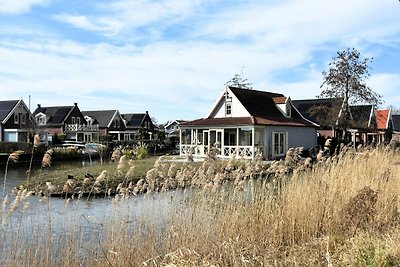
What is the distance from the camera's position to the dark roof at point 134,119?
71800 mm

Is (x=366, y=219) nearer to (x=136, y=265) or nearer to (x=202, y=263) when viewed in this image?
(x=202, y=263)

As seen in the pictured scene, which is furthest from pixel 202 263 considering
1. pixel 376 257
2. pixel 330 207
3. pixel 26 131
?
pixel 26 131

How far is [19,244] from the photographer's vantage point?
207 inches

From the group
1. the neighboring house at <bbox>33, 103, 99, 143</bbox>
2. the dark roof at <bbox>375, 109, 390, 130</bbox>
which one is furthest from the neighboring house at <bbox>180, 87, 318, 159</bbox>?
the neighboring house at <bbox>33, 103, 99, 143</bbox>

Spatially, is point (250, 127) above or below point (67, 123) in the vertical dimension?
below

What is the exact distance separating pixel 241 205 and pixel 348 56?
2936cm

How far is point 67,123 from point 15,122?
11307 mm

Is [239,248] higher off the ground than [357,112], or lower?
lower

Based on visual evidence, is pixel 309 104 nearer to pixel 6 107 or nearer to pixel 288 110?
pixel 288 110

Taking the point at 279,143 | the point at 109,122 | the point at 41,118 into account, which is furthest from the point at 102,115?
the point at 279,143

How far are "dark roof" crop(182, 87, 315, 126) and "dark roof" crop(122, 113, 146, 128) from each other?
4013 cm

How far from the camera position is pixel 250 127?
→ 28.1 meters

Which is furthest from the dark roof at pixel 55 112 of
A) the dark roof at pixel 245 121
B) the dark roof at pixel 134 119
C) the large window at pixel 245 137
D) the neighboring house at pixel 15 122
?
the large window at pixel 245 137

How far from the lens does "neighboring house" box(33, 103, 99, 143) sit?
61.6m
